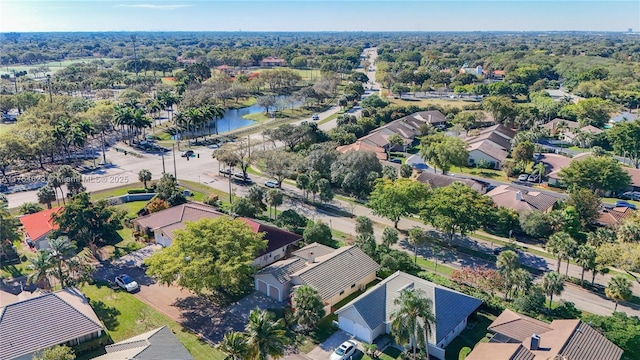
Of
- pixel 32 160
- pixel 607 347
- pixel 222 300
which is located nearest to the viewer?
pixel 607 347

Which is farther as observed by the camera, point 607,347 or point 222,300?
point 222,300

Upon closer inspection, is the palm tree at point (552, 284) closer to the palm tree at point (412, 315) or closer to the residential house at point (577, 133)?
the palm tree at point (412, 315)

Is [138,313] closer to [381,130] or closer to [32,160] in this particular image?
[32,160]

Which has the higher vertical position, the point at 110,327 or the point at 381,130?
the point at 381,130

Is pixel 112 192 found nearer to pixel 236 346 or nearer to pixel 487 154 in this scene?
pixel 236 346

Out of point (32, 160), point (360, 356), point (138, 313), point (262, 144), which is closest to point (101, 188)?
point (32, 160)

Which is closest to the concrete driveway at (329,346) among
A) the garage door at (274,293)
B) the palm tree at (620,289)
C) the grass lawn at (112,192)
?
the garage door at (274,293)

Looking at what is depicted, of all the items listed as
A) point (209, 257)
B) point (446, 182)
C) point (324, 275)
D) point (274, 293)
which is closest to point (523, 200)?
point (446, 182)
